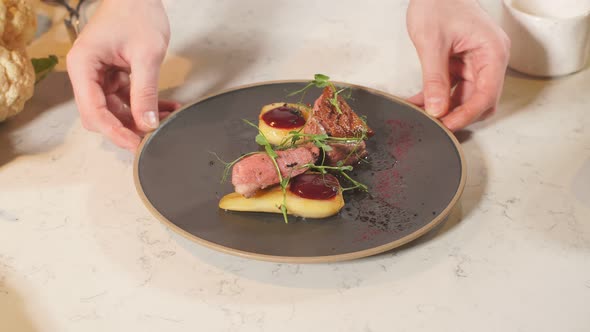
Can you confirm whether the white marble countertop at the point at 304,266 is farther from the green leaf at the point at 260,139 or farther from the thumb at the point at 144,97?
the green leaf at the point at 260,139

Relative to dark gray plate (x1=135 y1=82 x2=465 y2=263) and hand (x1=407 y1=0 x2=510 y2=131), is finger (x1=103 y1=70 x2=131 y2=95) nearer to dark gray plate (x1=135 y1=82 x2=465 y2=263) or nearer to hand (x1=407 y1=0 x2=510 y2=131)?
dark gray plate (x1=135 y1=82 x2=465 y2=263)

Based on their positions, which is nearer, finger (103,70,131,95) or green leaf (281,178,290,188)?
green leaf (281,178,290,188)

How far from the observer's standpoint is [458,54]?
155 centimetres

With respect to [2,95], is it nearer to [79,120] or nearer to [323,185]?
[79,120]

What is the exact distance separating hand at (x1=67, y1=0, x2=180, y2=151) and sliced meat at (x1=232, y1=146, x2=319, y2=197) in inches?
12.6

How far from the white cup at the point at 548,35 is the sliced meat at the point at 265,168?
0.72 m

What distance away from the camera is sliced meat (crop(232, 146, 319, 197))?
3.80 feet

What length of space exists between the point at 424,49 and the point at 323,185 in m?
0.50

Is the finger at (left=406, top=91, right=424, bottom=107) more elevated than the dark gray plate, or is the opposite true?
the dark gray plate

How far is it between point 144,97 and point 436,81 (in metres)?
0.67

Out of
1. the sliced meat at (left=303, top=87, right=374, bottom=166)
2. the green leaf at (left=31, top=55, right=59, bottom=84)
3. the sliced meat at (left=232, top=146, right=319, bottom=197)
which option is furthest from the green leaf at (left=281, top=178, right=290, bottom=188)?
the green leaf at (left=31, top=55, right=59, bottom=84)

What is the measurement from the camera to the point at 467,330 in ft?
3.31

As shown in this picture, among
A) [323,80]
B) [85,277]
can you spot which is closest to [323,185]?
[323,80]

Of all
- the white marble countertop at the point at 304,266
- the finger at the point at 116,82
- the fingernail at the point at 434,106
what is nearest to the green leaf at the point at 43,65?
the white marble countertop at the point at 304,266
